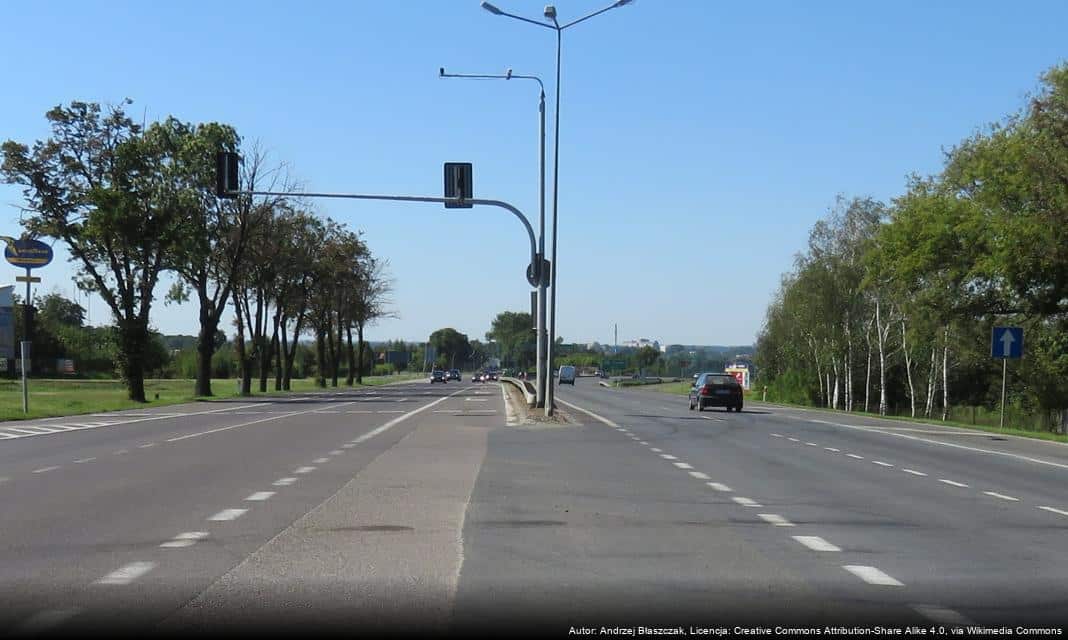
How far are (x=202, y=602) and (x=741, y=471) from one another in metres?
11.9

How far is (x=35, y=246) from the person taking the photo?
4472 cm

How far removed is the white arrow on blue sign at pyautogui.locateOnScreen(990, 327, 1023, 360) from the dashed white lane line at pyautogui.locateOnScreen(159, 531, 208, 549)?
1110 inches

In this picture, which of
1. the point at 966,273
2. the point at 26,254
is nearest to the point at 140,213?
the point at 26,254

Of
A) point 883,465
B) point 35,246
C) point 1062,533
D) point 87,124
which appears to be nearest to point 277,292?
point 87,124

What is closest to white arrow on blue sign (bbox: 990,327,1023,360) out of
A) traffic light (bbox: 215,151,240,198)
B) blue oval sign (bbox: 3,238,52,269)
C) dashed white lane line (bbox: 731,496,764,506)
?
traffic light (bbox: 215,151,240,198)

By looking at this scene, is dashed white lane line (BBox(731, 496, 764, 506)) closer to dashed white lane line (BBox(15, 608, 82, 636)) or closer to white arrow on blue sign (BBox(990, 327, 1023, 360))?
dashed white lane line (BBox(15, 608, 82, 636))

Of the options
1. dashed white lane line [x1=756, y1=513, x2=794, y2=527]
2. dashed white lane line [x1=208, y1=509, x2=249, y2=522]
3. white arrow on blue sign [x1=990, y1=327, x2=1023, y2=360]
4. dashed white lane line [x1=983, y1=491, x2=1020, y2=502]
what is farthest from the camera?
white arrow on blue sign [x1=990, y1=327, x2=1023, y2=360]

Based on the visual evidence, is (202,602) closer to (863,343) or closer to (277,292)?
(277,292)

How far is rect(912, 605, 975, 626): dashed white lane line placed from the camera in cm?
749

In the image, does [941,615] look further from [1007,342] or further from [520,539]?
[1007,342]

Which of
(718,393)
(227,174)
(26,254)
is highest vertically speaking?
(227,174)

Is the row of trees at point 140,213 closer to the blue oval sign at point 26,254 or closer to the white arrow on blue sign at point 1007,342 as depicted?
the blue oval sign at point 26,254

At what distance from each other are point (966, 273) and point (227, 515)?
38.3 metres

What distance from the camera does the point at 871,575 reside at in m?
9.17
